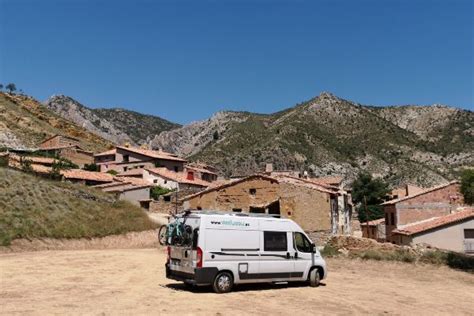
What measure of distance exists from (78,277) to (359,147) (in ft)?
361

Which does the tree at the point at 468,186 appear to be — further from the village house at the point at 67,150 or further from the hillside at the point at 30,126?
the hillside at the point at 30,126

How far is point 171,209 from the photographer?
48469mm

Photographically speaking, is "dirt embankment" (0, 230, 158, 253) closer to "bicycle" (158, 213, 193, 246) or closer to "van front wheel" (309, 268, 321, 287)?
"bicycle" (158, 213, 193, 246)

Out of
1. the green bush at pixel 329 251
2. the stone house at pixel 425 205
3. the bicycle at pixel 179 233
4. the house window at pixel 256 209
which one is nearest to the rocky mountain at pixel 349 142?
the stone house at pixel 425 205

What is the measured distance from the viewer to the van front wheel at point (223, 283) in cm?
1438

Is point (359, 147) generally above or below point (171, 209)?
above

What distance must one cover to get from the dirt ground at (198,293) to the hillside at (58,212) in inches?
268

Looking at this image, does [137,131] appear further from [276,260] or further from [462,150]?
[276,260]

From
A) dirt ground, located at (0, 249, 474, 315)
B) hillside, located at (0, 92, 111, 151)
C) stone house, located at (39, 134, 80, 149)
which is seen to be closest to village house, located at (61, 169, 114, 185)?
stone house, located at (39, 134, 80, 149)

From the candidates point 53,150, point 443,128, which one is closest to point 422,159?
point 443,128

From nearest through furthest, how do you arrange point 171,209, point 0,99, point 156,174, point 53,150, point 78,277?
point 78,277 < point 171,209 < point 156,174 < point 53,150 < point 0,99

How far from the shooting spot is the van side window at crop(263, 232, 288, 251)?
15.6 meters

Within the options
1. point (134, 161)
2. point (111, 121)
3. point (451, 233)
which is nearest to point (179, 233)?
point (451, 233)

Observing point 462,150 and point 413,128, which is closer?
point 462,150
